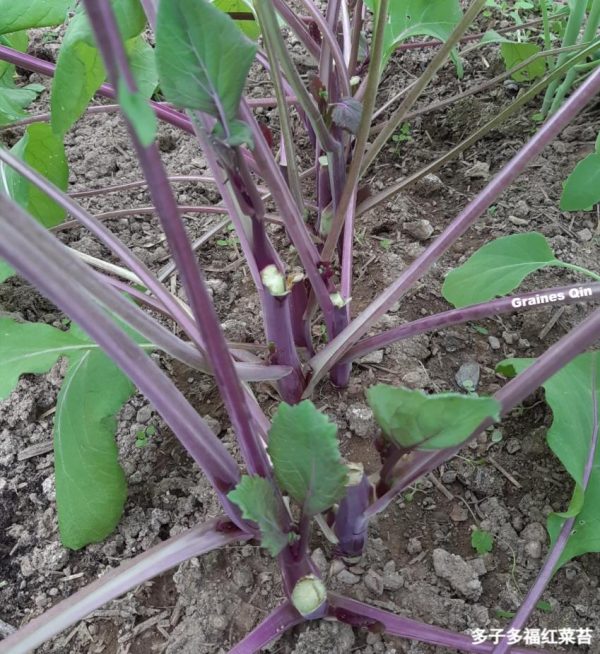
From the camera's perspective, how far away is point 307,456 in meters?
0.46

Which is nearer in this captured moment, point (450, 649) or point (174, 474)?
point (450, 649)

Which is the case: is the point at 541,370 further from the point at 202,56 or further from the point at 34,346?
the point at 34,346

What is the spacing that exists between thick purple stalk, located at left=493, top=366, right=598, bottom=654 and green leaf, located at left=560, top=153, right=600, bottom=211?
0.20m

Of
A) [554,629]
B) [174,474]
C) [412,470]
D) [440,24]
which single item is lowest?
[554,629]

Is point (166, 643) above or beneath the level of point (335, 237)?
beneath

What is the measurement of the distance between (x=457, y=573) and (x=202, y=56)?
1.89ft

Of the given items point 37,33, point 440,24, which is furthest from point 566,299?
point 37,33

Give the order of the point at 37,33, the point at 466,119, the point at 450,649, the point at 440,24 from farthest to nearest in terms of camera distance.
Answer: the point at 37,33, the point at 466,119, the point at 440,24, the point at 450,649

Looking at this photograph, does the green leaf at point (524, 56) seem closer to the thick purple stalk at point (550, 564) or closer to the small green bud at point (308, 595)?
the thick purple stalk at point (550, 564)

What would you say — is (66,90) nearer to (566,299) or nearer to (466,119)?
(566,299)

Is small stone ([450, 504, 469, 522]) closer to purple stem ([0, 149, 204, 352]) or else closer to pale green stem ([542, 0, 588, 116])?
purple stem ([0, 149, 204, 352])

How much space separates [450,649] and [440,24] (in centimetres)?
79

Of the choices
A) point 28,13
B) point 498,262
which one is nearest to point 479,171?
point 498,262

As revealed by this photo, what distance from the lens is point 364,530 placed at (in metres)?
0.62
